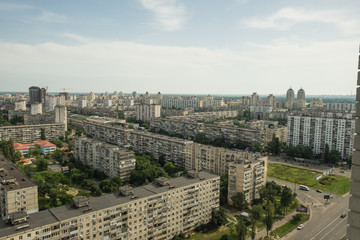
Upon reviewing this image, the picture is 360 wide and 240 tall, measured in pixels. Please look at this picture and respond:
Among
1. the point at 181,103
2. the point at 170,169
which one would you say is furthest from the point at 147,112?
the point at 170,169

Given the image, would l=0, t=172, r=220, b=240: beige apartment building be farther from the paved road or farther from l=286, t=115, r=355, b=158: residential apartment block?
l=286, t=115, r=355, b=158: residential apartment block

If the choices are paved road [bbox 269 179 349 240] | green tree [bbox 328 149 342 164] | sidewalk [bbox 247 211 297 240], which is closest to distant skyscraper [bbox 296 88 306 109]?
green tree [bbox 328 149 342 164]

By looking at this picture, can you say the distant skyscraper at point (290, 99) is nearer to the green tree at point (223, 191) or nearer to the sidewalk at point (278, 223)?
the green tree at point (223, 191)

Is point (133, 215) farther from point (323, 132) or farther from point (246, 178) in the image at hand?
point (323, 132)

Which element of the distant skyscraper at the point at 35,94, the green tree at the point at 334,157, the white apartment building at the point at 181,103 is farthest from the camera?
the distant skyscraper at the point at 35,94

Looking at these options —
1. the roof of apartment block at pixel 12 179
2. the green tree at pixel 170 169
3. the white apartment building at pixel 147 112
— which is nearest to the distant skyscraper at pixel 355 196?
the roof of apartment block at pixel 12 179

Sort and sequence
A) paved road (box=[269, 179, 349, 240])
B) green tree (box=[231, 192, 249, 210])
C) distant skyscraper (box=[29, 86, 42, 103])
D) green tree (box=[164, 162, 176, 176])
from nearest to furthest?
paved road (box=[269, 179, 349, 240])
green tree (box=[231, 192, 249, 210])
green tree (box=[164, 162, 176, 176])
distant skyscraper (box=[29, 86, 42, 103])
